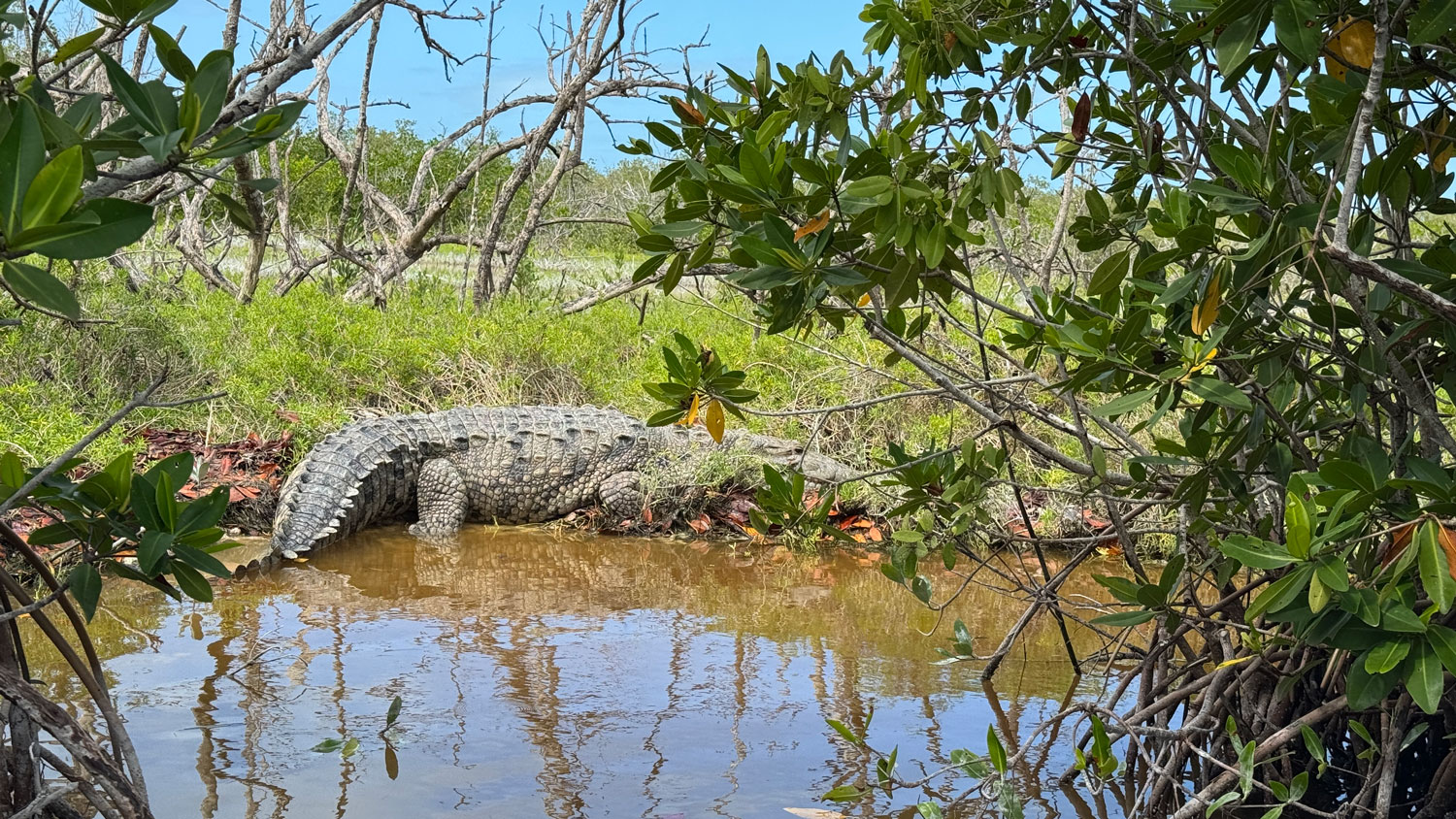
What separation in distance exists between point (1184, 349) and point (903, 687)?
7.37 ft

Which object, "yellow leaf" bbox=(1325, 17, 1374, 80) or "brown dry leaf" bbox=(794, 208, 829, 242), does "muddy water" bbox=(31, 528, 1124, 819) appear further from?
"yellow leaf" bbox=(1325, 17, 1374, 80)

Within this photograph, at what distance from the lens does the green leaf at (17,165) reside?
121 cm

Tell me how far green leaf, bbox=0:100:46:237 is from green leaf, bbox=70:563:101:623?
2.99ft

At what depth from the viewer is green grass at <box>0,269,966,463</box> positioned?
24.4 feet

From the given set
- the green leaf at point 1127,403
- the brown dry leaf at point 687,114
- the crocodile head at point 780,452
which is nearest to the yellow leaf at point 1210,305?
the green leaf at point 1127,403

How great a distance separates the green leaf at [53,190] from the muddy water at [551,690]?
2017 mm

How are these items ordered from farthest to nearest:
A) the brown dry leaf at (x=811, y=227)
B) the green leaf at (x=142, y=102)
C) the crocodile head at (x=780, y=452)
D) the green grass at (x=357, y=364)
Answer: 1. the green grass at (x=357, y=364)
2. the crocodile head at (x=780, y=452)
3. the brown dry leaf at (x=811, y=227)
4. the green leaf at (x=142, y=102)

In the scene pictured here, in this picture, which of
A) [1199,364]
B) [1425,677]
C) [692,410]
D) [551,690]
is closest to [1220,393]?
[1199,364]

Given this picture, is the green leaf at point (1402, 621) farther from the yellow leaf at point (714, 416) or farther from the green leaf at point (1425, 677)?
the yellow leaf at point (714, 416)

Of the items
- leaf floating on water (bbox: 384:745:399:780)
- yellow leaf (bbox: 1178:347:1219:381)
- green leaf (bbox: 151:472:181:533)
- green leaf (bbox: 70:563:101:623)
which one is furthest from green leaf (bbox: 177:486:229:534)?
yellow leaf (bbox: 1178:347:1219:381)

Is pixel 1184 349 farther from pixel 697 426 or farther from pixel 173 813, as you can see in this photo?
pixel 697 426

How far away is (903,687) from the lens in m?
3.93

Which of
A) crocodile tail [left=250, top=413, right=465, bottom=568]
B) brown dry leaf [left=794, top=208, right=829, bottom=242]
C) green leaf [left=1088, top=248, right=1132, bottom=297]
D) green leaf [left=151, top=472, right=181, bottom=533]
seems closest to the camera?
green leaf [left=151, top=472, right=181, bottom=533]

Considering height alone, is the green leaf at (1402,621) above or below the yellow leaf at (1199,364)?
below
